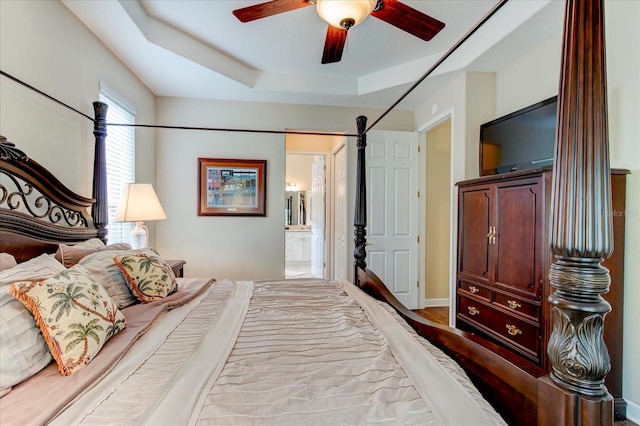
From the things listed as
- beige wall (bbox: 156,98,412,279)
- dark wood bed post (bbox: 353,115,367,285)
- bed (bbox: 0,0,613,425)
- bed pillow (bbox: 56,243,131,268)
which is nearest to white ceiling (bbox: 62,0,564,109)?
beige wall (bbox: 156,98,412,279)

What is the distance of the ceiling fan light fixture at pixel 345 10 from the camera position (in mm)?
1652

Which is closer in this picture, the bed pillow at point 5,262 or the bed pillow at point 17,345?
the bed pillow at point 17,345

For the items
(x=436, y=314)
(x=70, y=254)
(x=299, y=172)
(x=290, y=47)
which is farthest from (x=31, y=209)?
(x=299, y=172)

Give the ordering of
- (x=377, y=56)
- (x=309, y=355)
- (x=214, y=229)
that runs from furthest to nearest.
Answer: (x=214, y=229)
(x=377, y=56)
(x=309, y=355)

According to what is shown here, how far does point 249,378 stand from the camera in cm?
93

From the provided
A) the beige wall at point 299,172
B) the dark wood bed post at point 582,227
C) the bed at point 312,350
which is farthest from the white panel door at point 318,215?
the dark wood bed post at point 582,227

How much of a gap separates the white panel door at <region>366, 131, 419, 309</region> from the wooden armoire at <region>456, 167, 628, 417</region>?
1.17 meters

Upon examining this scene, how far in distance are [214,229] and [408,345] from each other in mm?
3109

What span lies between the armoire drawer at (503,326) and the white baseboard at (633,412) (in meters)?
0.51

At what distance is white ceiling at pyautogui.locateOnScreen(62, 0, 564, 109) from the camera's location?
7.52 ft

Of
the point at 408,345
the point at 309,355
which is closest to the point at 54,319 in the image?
the point at 309,355

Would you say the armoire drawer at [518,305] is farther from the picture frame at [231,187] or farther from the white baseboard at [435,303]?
the picture frame at [231,187]

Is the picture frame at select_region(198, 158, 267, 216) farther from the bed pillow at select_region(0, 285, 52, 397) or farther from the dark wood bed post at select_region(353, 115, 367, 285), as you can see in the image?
the bed pillow at select_region(0, 285, 52, 397)

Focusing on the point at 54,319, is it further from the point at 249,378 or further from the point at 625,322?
the point at 625,322
